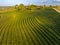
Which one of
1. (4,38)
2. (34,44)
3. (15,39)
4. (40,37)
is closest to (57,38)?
(40,37)

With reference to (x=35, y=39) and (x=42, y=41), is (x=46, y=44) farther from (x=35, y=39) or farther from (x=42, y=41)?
(x=35, y=39)

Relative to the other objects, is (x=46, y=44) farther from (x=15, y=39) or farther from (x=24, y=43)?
(x=15, y=39)

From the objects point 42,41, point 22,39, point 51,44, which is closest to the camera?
point 51,44

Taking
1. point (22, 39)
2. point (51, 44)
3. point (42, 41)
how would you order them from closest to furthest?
point (51, 44) → point (42, 41) → point (22, 39)

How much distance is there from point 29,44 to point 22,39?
2307 millimetres

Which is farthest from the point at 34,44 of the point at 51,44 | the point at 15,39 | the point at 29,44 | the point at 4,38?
the point at 4,38

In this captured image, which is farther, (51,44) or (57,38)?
(57,38)

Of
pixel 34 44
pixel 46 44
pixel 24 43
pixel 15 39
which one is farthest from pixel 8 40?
pixel 46 44

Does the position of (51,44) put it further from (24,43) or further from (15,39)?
(15,39)

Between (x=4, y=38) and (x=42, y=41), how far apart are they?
193 inches

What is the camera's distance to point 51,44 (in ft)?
55.0

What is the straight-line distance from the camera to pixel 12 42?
1808 centimetres

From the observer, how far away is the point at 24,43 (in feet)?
57.7

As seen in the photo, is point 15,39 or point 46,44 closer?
point 46,44
